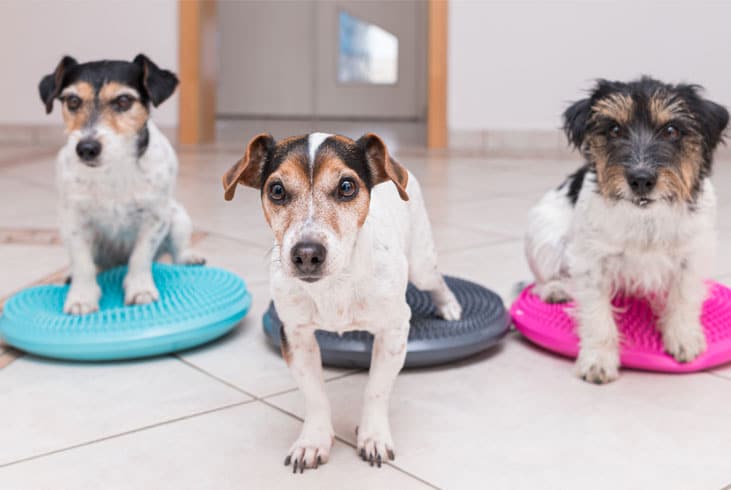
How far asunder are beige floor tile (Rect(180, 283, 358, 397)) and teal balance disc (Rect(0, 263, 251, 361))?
2.1 inches

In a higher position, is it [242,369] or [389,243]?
[389,243]

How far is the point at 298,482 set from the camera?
1896 mm

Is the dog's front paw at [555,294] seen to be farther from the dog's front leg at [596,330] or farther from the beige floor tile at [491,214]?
the beige floor tile at [491,214]

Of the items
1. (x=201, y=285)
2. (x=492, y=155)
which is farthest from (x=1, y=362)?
(x=492, y=155)

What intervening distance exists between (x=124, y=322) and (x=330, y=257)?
113 centimetres

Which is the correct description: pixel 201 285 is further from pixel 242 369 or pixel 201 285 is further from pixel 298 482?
pixel 298 482

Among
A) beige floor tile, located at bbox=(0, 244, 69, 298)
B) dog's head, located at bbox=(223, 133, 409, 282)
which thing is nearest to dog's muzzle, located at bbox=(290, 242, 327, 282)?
dog's head, located at bbox=(223, 133, 409, 282)

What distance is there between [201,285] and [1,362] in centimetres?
67

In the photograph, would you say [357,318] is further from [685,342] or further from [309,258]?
[685,342]

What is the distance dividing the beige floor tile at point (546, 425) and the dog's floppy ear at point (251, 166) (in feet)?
2.12

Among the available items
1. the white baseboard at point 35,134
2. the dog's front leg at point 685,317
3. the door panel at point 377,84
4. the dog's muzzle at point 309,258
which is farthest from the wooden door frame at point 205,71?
the dog's muzzle at point 309,258

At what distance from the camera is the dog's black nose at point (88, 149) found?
2781mm

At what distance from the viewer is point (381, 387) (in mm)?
2061

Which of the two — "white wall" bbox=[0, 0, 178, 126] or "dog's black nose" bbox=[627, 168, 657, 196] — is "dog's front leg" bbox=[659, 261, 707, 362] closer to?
"dog's black nose" bbox=[627, 168, 657, 196]
